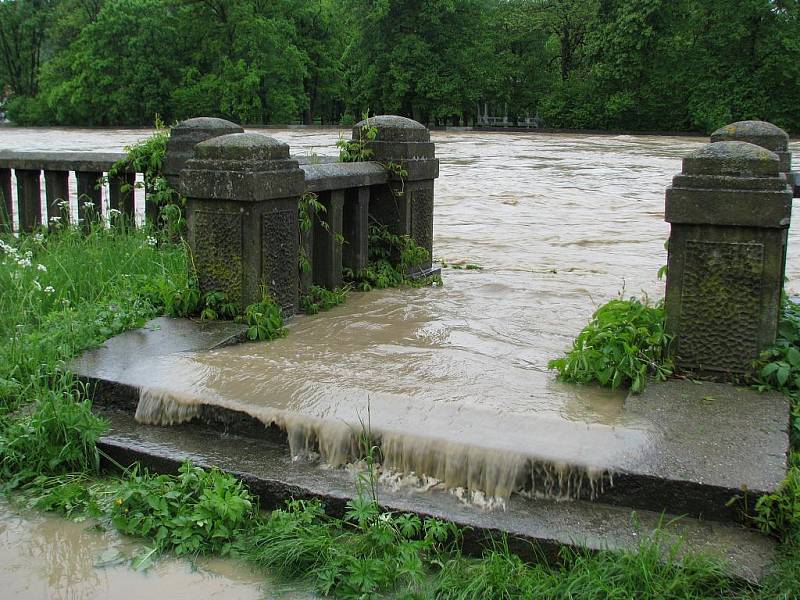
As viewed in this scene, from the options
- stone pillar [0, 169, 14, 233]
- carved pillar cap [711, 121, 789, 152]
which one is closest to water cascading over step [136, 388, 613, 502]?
carved pillar cap [711, 121, 789, 152]

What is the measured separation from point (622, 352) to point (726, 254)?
0.74 m

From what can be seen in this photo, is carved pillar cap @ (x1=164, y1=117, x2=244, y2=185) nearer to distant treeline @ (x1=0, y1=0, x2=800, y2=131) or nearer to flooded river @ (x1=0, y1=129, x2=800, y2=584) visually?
flooded river @ (x1=0, y1=129, x2=800, y2=584)

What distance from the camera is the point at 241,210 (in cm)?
578

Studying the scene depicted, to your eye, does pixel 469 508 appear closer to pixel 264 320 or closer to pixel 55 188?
pixel 264 320

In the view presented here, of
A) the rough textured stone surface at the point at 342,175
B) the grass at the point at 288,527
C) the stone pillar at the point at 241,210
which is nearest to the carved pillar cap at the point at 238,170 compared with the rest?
the stone pillar at the point at 241,210

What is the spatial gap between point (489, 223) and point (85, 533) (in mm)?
11026

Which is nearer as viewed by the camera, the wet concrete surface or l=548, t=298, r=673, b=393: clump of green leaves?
the wet concrete surface

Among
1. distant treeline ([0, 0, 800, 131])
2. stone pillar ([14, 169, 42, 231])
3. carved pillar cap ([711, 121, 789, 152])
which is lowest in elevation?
stone pillar ([14, 169, 42, 231])

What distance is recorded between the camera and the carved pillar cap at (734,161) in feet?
15.5

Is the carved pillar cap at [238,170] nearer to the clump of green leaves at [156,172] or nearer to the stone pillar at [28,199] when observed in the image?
the clump of green leaves at [156,172]

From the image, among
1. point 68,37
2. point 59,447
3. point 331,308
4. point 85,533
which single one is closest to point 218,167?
point 331,308

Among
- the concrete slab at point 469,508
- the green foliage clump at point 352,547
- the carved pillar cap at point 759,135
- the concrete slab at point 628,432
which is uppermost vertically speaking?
the carved pillar cap at point 759,135

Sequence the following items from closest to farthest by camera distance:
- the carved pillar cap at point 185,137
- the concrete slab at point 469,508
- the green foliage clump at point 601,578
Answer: the green foliage clump at point 601,578 → the concrete slab at point 469,508 → the carved pillar cap at point 185,137

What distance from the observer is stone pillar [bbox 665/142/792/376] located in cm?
470
